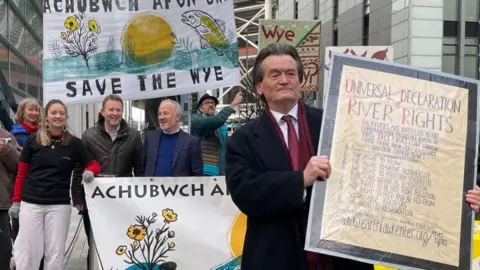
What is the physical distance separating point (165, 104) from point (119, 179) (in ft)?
3.15

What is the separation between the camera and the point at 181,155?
491cm

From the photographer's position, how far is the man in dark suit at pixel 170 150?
4.90m

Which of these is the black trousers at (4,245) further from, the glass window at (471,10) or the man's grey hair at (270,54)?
the glass window at (471,10)

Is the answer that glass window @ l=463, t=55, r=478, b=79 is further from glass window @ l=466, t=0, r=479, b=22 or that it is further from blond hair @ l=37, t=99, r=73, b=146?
blond hair @ l=37, t=99, r=73, b=146

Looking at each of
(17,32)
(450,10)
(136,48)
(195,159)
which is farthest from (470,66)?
(195,159)

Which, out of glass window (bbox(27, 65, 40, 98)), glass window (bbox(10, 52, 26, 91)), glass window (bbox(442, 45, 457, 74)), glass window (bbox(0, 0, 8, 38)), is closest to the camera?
glass window (bbox(0, 0, 8, 38))

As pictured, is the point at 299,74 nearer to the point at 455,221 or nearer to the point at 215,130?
the point at 455,221

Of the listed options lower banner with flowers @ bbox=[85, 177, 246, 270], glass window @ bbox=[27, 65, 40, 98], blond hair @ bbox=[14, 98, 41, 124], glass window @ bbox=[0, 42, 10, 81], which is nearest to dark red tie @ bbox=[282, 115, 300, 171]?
Result: lower banner with flowers @ bbox=[85, 177, 246, 270]

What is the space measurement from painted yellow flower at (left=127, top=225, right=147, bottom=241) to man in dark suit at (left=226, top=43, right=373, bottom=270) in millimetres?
2219

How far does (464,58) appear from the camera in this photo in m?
Result: 23.1

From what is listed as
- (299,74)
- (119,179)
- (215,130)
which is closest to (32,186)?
(119,179)

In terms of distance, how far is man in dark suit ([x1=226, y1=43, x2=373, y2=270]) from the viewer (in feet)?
7.11

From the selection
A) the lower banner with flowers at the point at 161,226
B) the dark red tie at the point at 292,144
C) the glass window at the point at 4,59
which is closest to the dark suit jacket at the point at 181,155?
the lower banner with flowers at the point at 161,226

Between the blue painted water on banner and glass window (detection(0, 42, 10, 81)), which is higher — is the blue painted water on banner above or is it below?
below
